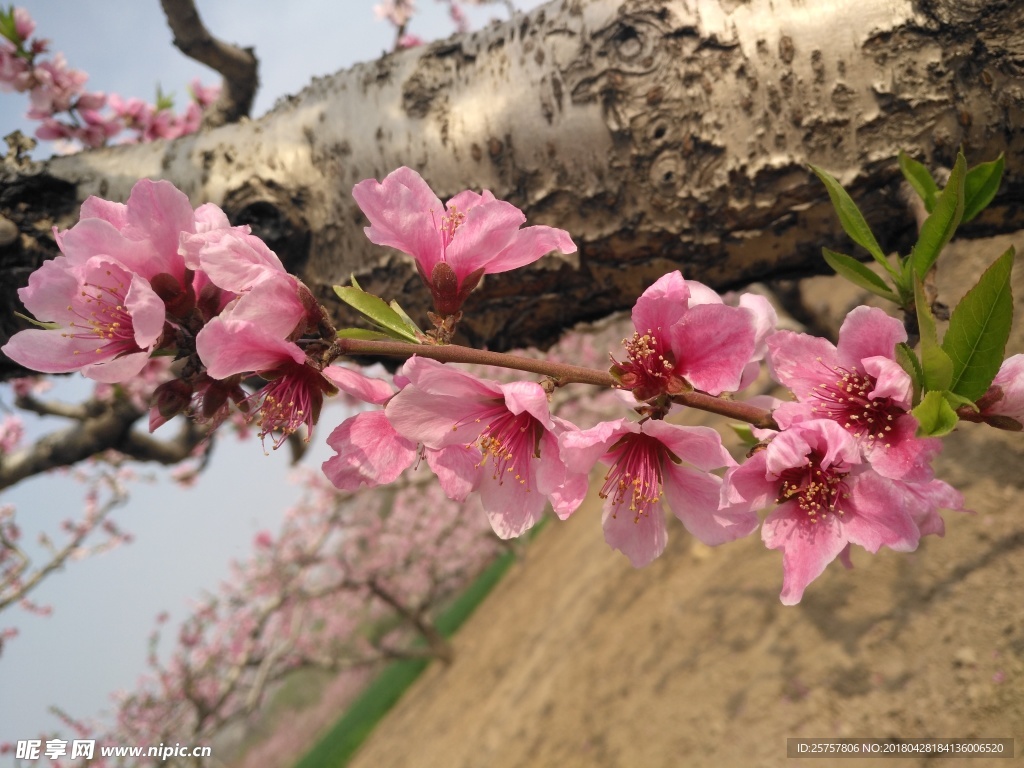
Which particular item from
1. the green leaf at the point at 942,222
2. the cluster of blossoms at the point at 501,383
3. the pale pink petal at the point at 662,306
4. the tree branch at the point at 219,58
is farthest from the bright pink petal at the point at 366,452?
the tree branch at the point at 219,58

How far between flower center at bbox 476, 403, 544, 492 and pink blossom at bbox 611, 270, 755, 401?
0.16 m

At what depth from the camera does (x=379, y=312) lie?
72 cm

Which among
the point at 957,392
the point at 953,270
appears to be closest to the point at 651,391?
the point at 957,392

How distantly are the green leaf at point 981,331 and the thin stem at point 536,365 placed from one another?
0.19 m

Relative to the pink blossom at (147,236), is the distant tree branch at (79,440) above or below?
below

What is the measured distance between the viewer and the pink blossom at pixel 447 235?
2.44ft

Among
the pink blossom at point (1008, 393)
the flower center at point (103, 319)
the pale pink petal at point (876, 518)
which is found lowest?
the pale pink petal at point (876, 518)

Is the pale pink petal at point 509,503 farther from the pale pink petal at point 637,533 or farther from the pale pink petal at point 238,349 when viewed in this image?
the pale pink petal at point 238,349

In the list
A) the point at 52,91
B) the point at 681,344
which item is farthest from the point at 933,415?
the point at 52,91

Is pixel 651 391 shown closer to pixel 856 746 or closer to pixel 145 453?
pixel 856 746

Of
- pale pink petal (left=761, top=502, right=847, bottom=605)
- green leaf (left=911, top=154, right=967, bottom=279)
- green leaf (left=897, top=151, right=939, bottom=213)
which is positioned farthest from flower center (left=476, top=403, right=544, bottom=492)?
green leaf (left=897, top=151, right=939, bottom=213)

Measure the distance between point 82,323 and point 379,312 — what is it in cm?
38

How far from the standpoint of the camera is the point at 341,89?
1.58 meters

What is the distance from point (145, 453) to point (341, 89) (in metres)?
2.50
